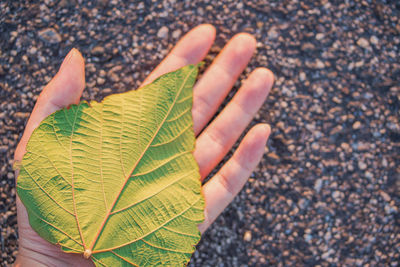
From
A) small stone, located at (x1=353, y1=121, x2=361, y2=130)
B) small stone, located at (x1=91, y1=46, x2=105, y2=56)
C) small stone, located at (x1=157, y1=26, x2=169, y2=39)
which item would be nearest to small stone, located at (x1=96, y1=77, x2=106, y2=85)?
small stone, located at (x1=91, y1=46, x2=105, y2=56)

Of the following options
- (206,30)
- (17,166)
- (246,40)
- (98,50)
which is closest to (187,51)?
(206,30)

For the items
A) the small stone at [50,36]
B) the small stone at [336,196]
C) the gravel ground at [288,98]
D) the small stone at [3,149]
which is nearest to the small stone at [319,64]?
the gravel ground at [288,98]

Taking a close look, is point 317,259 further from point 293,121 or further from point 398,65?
point 398,65

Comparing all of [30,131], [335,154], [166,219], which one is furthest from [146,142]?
[335,154]

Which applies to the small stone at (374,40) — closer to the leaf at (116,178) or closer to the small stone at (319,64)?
the small stone at (319,64)

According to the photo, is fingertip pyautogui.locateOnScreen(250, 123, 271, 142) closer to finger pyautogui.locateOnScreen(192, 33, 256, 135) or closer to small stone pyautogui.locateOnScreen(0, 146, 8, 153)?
finger pyautogui.locateOnScreen(192, 33, 256, 135)

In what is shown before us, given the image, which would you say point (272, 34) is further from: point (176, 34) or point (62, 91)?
point (62, 91)
